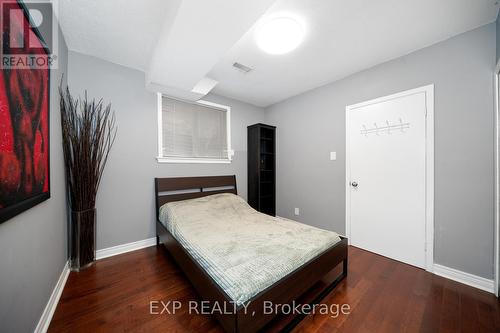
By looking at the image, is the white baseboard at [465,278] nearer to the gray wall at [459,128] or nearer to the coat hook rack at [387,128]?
the gray wall at [459,128]

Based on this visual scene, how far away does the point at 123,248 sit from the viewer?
234cm

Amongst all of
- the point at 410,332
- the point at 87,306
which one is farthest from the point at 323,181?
the point at 87,306

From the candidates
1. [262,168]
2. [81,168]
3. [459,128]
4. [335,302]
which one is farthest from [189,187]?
[459,128]

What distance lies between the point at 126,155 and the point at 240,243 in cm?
193

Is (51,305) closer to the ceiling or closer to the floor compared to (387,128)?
closer to the floor

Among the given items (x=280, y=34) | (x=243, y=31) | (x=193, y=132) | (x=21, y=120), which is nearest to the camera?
(x=21, y=120)

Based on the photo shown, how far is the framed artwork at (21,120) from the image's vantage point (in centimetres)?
84

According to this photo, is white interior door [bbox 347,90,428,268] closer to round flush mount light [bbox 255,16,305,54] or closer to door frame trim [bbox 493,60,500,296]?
door frame trim [bbox 493,60,500,296]

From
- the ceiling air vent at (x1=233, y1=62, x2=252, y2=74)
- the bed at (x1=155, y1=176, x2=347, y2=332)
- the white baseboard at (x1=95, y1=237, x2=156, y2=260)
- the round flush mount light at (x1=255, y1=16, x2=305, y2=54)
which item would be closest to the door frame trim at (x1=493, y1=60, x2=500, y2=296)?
the bed at (x1=155, y1=176, x2=347, y2=332)

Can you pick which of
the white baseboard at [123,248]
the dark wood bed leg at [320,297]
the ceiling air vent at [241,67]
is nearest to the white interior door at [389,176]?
the dark wood bed leg at [320,297]

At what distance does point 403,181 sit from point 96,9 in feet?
11.7

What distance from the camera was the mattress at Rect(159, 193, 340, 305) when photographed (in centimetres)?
117

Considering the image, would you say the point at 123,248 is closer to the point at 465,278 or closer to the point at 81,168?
the point at 81,168

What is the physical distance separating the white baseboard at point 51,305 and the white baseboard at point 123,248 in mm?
382
